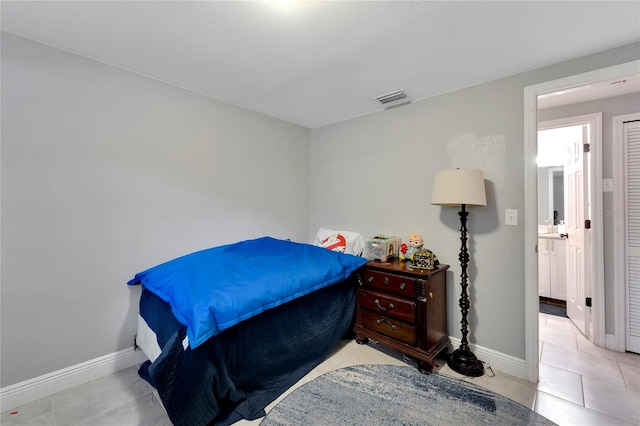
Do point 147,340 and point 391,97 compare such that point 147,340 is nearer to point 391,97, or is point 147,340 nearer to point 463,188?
point 463,188

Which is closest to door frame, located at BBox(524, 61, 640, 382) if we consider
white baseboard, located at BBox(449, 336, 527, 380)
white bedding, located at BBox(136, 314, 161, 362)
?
white baseboard, located at BBox(449, 336, 527, 380)

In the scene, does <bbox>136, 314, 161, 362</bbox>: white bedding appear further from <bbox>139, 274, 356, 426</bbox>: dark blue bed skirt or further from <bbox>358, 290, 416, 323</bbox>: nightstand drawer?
<bbox>358, 290, 416, 323</bbox>: nightstand drawer

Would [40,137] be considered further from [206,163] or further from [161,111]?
[206,163]

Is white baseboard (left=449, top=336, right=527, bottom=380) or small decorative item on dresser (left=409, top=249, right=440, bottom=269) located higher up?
small decorative item on dresser (left=409, top=249, right=440, bottom=269)

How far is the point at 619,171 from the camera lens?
2379 mm

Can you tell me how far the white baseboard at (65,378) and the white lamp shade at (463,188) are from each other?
279 centimetres

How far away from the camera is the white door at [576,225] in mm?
2623

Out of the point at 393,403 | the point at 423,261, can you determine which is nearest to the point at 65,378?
the point at 393,403

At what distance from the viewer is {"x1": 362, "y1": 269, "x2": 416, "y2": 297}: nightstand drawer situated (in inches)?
82.0

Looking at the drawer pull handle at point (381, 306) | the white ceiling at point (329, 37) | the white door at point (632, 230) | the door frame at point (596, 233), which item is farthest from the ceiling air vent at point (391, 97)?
the white door at point (632, 230)

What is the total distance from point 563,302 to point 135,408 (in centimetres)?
491

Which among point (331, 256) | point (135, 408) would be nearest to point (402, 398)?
point (331, 256)

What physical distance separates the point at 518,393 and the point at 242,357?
1.90 meters

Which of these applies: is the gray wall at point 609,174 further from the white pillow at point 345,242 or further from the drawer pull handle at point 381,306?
the white pillow at point 345,242
